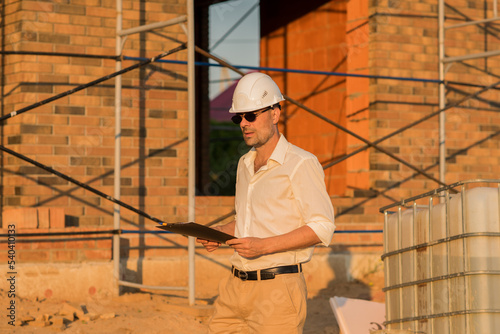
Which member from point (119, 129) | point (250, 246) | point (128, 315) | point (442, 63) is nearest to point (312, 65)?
point (442, 63)

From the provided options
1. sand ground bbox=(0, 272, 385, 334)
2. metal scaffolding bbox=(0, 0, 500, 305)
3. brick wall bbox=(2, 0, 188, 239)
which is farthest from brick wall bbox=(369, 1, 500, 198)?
brick wall bbox=(2, 0, 188, 239)

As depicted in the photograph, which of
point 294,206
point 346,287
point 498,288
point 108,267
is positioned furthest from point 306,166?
point 346,287

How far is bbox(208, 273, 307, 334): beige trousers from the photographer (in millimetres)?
3516

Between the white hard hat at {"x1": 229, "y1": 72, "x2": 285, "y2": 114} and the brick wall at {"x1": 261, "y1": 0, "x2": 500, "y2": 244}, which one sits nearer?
the white hard hat at {"x1": 229, "y1": 72, "x2": 285, "y2": 114}

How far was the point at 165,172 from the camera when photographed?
7.84 meters

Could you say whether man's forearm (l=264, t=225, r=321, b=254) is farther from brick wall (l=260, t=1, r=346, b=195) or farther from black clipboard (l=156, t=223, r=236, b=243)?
brick wall (l=260, t=1, r=346, b=195)

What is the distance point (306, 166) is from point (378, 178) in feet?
17.3

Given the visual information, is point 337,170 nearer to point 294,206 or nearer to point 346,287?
point 346,287

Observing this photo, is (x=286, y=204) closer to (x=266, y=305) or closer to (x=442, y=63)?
(x=266, y=305)

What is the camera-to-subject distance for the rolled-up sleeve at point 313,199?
348 cm

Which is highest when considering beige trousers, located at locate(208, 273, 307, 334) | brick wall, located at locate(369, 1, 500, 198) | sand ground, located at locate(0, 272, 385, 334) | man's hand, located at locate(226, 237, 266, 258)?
brick wall, located at locate(369, 1, 500, 198)

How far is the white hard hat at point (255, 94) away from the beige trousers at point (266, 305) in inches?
32.3

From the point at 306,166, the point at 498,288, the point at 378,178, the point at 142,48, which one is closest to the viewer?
the point at 306,166

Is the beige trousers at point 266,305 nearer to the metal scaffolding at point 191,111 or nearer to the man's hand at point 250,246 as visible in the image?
the man's hand at point 250,246
